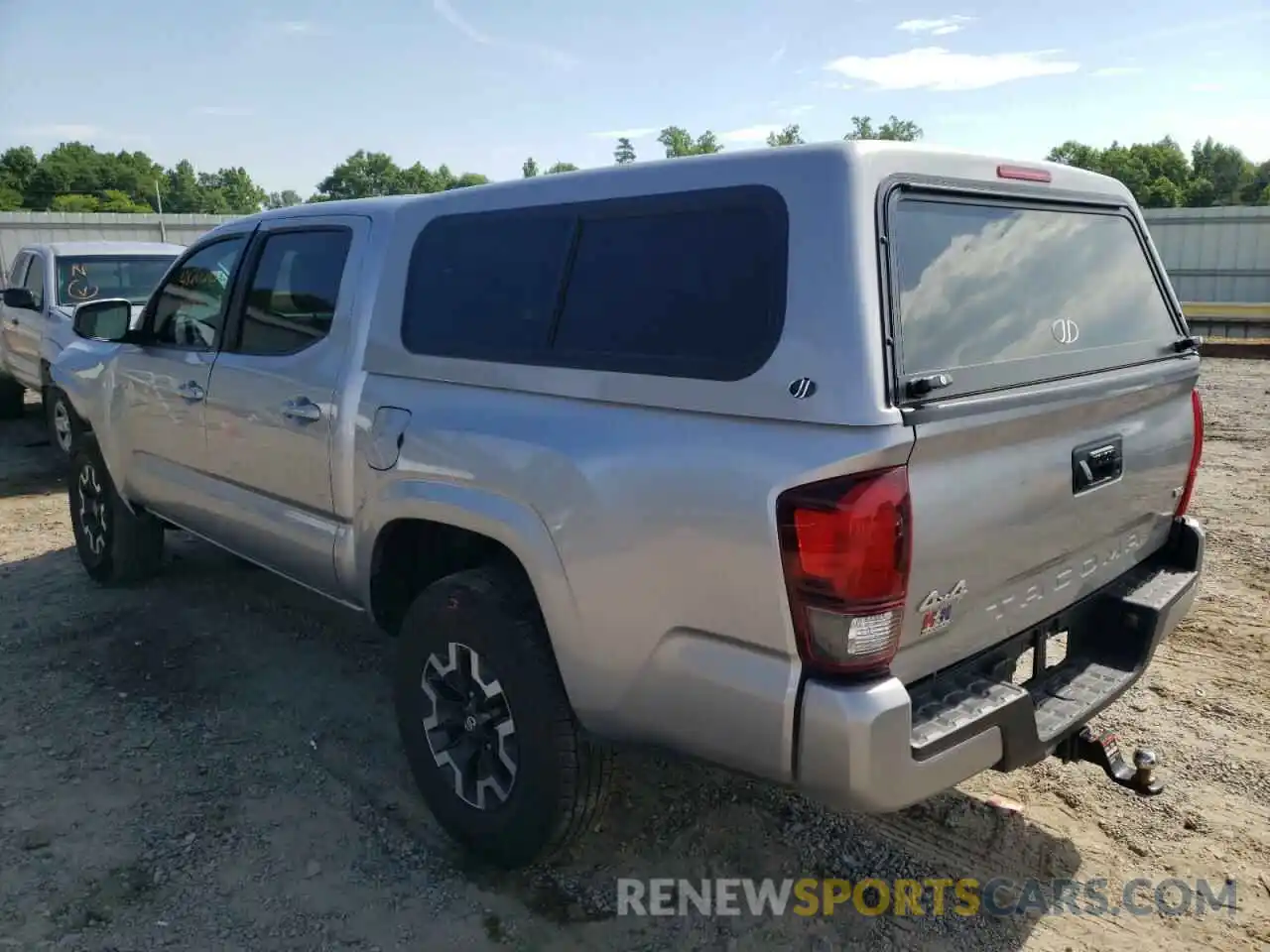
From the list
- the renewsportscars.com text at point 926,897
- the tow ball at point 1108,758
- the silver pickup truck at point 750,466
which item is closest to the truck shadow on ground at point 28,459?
the silver pickup truck at point 750,466

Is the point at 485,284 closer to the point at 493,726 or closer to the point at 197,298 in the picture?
the point at 493,726

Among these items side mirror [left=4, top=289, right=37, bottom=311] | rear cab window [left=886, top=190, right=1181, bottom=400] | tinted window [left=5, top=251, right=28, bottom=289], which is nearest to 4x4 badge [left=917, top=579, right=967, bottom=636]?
rear cab window [left=886, top=190, right=1181, bottom=400]

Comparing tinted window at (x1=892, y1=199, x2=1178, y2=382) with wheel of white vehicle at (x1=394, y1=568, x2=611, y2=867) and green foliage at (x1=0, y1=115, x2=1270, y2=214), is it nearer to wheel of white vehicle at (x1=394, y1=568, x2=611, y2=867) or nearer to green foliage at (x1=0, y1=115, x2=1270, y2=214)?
wheel of white vehicle at (x1=394, y1=568, x2=611, y2=867)

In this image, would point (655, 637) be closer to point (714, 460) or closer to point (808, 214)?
point (714, 460)

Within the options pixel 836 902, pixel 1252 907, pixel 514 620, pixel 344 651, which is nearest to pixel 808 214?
pixel 514 620

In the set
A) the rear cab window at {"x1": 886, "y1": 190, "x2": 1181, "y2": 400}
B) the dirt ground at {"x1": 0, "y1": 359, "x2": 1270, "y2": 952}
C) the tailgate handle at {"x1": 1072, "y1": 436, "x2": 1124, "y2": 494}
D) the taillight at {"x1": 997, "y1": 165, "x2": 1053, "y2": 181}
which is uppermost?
the taillight at {"x1": 997, "y1": 165, "x2": 1053, "y2": 181}

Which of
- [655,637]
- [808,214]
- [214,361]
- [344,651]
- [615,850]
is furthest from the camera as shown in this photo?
[344,651]

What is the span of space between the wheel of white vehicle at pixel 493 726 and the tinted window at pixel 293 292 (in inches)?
50.4

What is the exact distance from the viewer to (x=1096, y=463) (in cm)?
261

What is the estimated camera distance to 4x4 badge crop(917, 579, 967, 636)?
7.20 ft

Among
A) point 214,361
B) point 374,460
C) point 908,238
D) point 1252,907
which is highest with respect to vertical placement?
point 908,238

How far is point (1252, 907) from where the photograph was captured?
271 centimetres

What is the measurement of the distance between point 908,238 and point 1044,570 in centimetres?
97

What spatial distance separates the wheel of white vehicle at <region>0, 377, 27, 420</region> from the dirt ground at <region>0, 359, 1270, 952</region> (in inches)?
285
